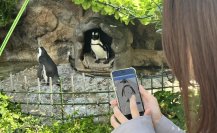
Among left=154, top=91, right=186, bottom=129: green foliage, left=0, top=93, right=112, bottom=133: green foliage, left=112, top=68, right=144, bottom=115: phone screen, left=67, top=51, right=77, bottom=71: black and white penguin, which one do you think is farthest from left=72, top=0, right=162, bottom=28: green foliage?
left=67, top=51, right=77, bottom=71: black and white penguin

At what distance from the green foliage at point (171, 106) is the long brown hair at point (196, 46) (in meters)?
1.78

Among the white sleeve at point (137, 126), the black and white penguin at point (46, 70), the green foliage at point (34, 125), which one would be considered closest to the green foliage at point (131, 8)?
the green foliage at point (34, 125)

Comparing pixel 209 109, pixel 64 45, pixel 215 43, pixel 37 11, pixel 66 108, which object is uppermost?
pixel 37 11

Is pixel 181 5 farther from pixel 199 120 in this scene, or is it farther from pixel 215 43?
pixel 199 120

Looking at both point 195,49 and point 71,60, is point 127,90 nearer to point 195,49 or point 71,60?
point 195,49

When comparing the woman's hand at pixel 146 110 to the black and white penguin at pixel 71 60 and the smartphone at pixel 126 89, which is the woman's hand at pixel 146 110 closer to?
the smartphone at pixel 126 89

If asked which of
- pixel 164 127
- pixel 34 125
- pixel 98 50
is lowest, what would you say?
pixel 34 125

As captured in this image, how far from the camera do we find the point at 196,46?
2.54 feet

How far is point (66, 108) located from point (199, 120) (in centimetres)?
321

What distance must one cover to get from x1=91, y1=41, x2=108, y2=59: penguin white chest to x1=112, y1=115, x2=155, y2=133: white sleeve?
15.4ft

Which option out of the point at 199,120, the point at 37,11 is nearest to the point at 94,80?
the point at 37,11

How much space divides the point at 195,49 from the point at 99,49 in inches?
195

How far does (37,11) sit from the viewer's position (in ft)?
20.0

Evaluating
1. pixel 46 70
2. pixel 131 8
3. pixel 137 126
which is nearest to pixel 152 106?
pixel 137 126
